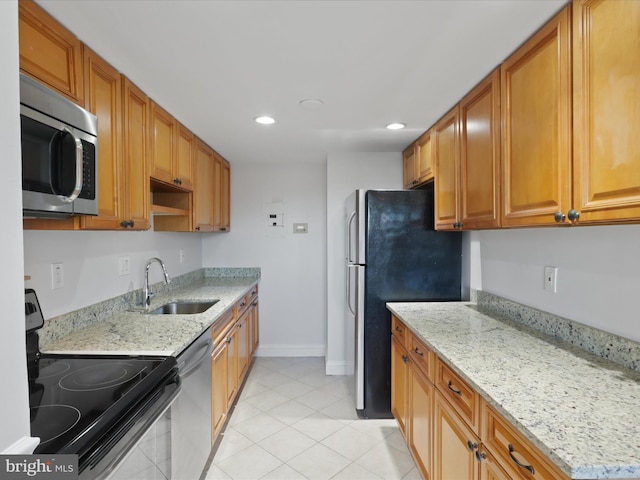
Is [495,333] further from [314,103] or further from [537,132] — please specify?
[314,103]

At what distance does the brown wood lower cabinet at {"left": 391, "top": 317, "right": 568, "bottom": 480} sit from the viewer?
3.42 feet

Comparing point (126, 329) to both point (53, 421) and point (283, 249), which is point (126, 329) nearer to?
point (53, 421)

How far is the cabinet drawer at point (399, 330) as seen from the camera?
2311 millimetres

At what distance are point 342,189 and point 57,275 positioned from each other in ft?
7.86

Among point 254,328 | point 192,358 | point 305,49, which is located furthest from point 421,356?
point 254,328

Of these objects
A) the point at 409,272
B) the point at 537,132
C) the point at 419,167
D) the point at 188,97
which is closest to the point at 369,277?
the point at 409,272

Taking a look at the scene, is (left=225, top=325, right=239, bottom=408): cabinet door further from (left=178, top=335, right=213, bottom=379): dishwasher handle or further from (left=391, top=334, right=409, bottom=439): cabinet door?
(left=391, top=334, right=409, bottom=439): cabinet door

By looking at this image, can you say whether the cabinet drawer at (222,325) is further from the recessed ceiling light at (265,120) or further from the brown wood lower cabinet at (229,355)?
the recessed ceiling light at (265,120)

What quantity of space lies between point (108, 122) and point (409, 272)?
6.81 feet

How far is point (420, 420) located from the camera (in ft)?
6.41

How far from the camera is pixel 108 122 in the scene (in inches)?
66.6

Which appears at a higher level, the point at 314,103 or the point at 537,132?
the point at 314,103

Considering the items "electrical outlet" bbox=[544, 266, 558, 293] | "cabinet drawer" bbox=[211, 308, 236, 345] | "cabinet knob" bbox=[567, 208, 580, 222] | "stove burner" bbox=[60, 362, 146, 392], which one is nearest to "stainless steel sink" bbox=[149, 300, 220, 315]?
"cabinet drawer" bbox=[211, 308, 236, 345]

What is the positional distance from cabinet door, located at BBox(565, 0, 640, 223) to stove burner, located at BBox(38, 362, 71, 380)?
1937mm
